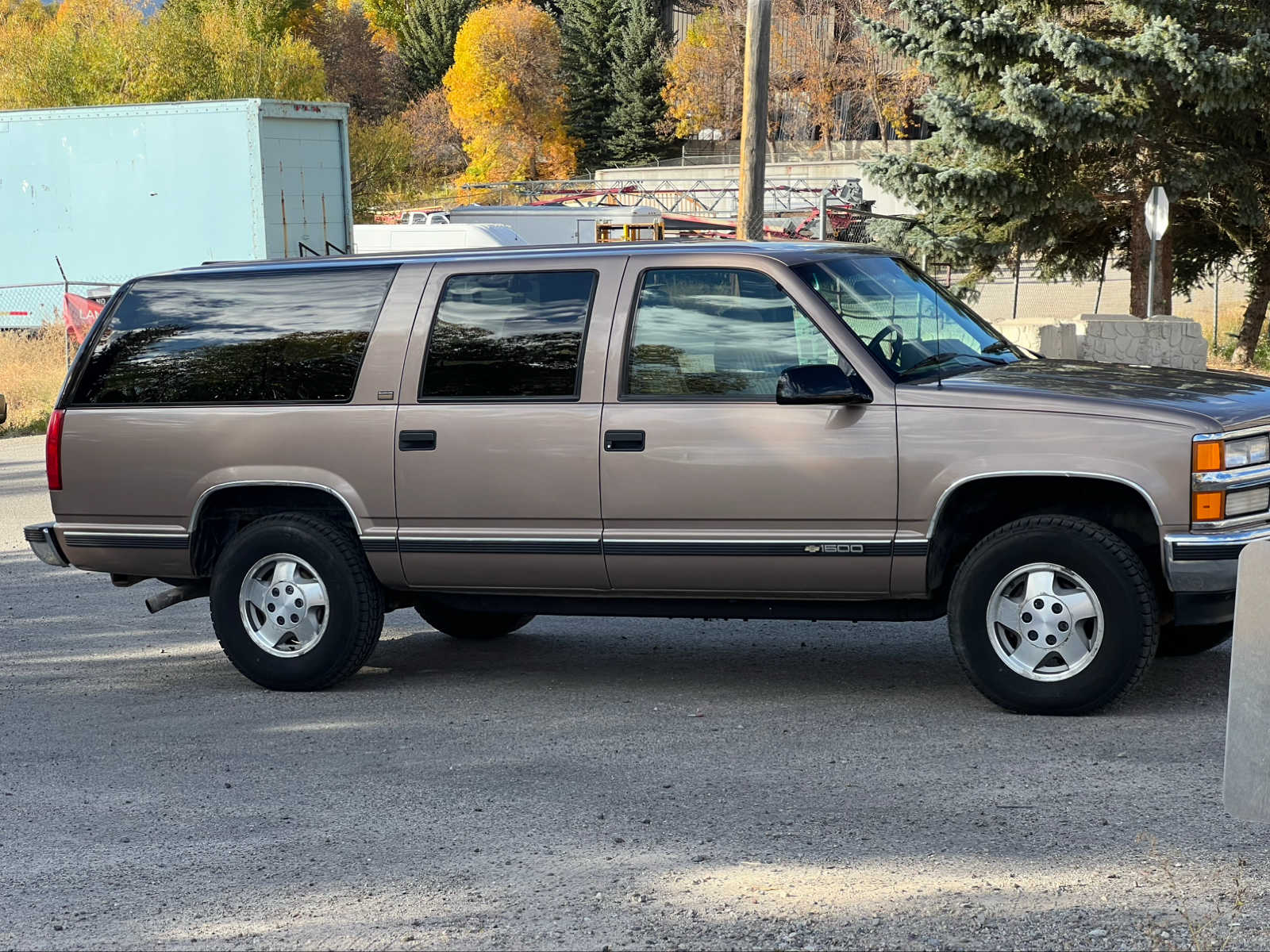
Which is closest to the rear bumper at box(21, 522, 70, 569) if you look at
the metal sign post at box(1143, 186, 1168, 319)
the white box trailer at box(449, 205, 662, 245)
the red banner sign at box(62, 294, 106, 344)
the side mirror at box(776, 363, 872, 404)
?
the side mirror at box(776, 363, 872, 404)

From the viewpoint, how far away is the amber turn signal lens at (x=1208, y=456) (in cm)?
585

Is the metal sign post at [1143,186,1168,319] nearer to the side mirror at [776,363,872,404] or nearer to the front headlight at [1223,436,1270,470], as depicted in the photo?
the front headlight at [1223,436,1270,470]

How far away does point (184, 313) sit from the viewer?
7.39 metres

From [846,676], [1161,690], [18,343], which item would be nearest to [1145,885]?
[1161,690]

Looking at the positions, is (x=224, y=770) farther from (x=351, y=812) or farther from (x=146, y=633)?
(x=146, y=633)

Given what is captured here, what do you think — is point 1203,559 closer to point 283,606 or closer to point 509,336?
point 509,336

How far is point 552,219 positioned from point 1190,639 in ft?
106

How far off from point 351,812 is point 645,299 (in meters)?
2.43

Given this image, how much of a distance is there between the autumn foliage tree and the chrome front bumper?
2705 inches

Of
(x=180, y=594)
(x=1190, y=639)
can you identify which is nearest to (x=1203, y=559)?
(x=1190, y=639)

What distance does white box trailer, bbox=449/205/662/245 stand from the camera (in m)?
37.9

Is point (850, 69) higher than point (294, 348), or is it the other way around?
point (850, 69)

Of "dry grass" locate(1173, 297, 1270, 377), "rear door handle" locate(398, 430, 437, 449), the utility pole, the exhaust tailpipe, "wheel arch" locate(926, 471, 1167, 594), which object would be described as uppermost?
the utility pole

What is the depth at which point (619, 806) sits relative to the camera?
5441 millimetres
